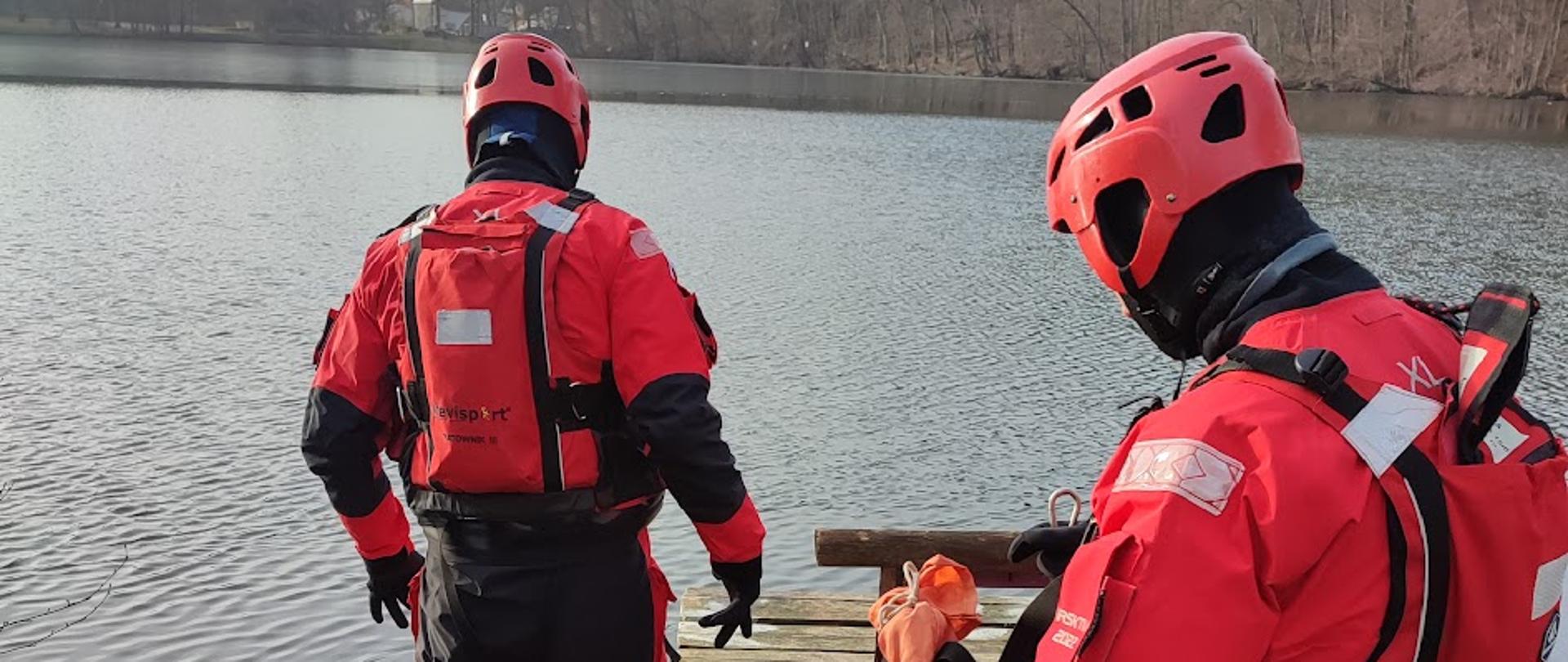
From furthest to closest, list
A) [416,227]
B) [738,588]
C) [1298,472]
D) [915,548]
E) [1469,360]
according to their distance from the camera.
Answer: [915,548] < [738,588] < [416,227] < [1469,360] < [1298,472]

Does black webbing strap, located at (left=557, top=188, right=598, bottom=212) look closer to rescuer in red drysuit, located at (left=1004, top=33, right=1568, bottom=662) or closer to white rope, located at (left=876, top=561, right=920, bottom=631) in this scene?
white rope, located at (left=876, top=561, right=920, bottom=631)

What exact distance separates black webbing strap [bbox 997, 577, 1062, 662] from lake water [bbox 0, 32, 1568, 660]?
18.0ft

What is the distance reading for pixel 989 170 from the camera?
87.7 ft

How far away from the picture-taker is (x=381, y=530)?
328 cm

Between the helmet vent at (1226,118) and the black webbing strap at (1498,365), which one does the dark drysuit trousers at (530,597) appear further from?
the black webbing strap at (1498,365)

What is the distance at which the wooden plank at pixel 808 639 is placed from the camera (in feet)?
15.9

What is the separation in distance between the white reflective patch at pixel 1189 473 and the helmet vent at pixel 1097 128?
0.56 meters

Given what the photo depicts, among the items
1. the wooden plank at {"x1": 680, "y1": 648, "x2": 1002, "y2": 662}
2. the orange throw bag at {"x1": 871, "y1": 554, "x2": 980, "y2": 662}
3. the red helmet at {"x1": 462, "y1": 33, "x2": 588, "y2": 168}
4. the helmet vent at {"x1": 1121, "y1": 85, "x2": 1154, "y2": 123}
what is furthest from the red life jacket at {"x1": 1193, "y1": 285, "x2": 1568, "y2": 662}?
the wooden plank at {"x1": 680, "y1": 648, "x2": 1002, "y2": 662}

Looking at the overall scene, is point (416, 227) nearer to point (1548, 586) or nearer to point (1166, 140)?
point (1166, 140)

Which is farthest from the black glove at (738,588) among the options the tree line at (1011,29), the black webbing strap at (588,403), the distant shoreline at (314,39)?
the distant shoreline at (314,39)

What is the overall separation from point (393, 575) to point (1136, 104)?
7.52 ft

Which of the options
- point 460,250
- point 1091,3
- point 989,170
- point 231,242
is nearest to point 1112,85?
point 460,250

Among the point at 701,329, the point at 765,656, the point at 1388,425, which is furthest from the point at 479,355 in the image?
the point at 765,656

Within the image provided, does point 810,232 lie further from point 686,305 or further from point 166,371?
point 686,305
